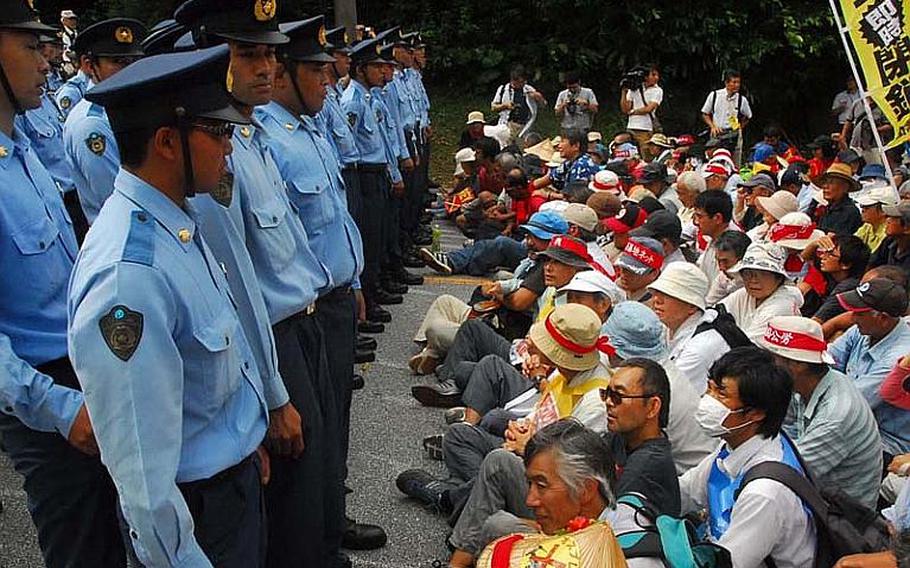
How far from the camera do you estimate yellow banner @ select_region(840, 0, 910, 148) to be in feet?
15.7

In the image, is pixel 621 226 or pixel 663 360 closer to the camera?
pixel 663 360

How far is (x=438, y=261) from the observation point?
8.39 meters

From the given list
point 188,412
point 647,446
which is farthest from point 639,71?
point 188,412

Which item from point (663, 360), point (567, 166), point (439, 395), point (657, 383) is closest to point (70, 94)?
point (439, 395)

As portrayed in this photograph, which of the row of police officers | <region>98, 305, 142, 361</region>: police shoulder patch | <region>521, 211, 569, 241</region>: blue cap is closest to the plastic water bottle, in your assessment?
<region>521, 211, 569, 241</region>: blue cap

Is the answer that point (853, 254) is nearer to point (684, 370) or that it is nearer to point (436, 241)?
point (684, 370)

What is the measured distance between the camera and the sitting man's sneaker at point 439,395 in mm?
5418

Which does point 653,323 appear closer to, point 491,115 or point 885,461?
point 885,461

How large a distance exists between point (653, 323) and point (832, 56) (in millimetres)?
14527

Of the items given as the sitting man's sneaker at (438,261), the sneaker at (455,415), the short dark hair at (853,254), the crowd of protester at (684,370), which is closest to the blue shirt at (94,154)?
the crowd of protester at (684,370)

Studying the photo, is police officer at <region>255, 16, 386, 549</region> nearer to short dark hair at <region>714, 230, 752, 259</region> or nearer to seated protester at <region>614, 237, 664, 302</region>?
seated protester at <region>614, 237, 664, 302</region>

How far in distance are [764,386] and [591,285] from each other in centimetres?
160

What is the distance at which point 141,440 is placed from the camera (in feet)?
6.13

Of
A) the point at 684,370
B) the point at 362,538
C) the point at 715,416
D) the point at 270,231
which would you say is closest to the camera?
the point at 270,231
